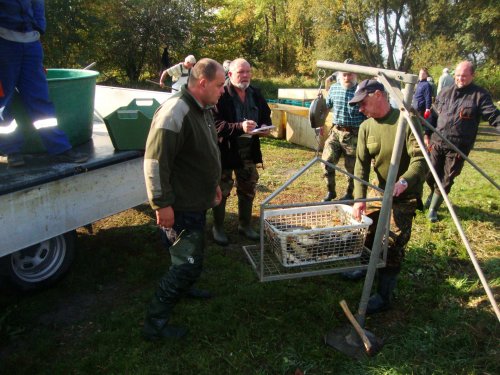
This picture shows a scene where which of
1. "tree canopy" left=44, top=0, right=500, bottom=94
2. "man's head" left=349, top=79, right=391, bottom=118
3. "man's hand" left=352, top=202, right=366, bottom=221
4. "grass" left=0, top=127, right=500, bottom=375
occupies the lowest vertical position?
"grass" left=0, top=127, right=500, bottom=375

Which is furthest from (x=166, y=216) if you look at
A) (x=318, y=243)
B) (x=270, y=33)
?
(x=270, y=33)

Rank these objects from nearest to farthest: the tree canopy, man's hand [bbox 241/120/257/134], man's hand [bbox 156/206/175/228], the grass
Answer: man's hand [bbox 156/206/175/228]
the grass
man's hand [bbox 241/120/257/134]
the tree canopy

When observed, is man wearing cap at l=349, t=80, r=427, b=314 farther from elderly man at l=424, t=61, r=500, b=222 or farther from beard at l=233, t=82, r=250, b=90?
elderly man at l=424, t=61, r=500, b=222

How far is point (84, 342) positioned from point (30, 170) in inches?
52.7

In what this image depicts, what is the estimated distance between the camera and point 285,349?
111 inches

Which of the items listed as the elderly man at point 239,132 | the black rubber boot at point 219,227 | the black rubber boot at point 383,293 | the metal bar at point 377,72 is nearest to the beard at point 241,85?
the elderly man at point 239,132

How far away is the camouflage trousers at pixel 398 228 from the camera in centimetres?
301

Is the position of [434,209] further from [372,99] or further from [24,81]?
[24,81]

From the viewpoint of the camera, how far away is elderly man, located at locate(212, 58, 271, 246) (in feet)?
13.0

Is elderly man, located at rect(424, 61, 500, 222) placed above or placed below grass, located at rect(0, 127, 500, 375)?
above

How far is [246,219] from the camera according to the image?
4.54 meters

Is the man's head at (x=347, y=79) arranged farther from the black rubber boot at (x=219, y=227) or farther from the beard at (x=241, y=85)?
the black rubber boot at (x=219, y=227)

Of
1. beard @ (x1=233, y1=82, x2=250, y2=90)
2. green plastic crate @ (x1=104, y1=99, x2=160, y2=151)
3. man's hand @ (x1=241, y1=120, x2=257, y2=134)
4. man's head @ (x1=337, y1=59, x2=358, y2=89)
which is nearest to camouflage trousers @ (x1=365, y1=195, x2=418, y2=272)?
man's hand @ (x1=241, y1=120, x2=257, y2=134)

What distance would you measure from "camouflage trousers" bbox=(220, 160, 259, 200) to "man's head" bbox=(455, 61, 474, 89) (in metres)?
2.74
